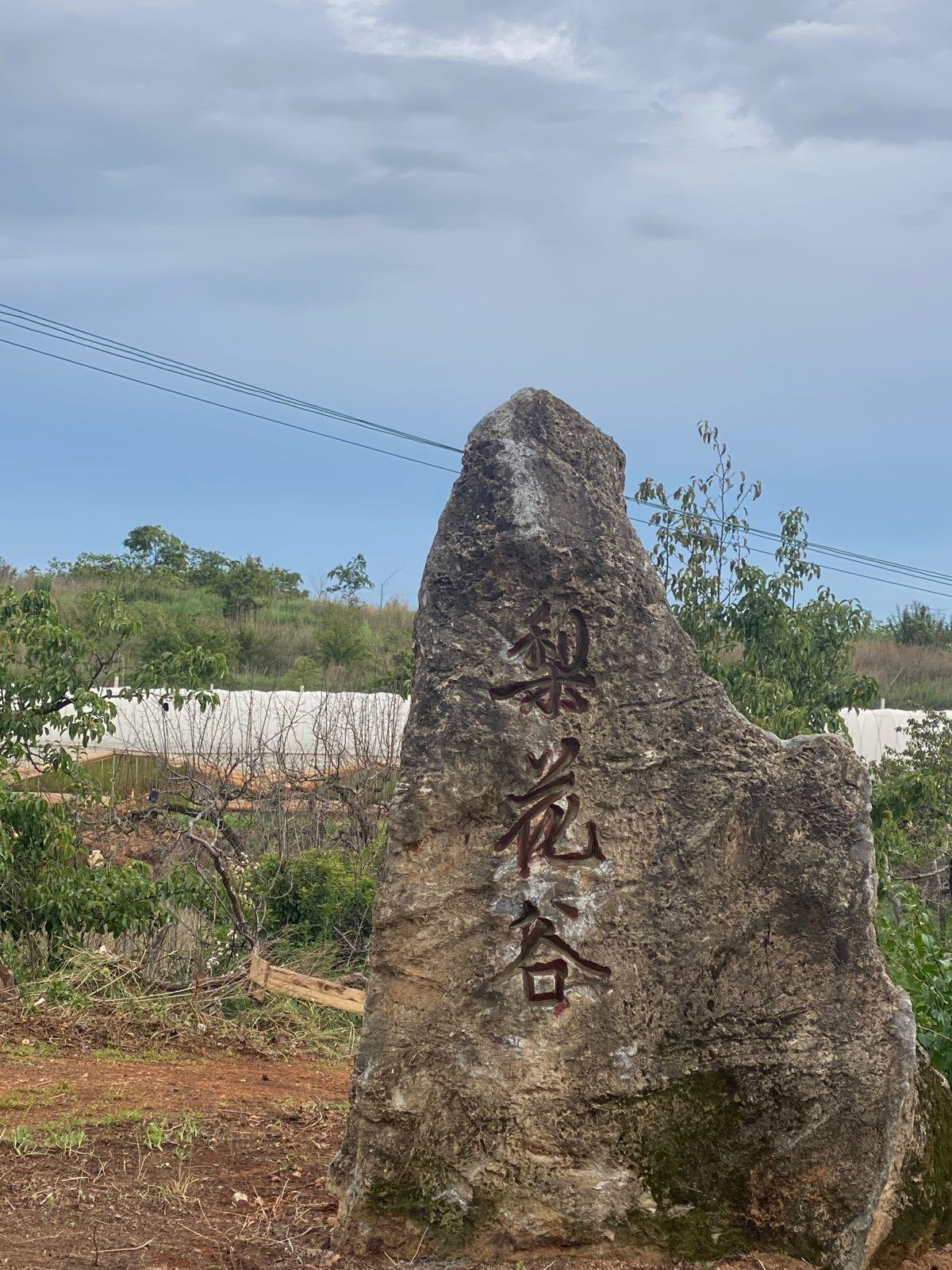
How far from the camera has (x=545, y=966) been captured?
3.73m

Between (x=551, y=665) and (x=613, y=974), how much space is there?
2.99 feet

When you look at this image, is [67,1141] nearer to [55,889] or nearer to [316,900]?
[55,889]

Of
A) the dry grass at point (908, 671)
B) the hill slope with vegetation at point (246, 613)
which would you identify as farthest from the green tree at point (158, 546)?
the dry grass at point (908, 671)

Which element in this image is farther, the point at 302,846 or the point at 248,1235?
the point at 302,846

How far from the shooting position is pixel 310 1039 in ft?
23.6

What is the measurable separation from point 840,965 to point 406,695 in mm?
9213

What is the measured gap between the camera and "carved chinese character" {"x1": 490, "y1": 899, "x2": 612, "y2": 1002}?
3.73m

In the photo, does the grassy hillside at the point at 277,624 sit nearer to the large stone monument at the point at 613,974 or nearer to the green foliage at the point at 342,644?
the green foliage at the point at 342,644

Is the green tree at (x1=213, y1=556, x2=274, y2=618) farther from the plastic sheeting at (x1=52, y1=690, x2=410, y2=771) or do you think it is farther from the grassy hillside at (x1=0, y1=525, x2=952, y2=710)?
the plastic sheeting at (x1=52, y1=690, x2=410, y2=771)

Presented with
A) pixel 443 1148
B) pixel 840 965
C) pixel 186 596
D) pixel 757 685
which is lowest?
pixel 443 1148

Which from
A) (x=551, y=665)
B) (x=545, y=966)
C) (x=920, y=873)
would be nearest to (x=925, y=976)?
(x=545, y=966)

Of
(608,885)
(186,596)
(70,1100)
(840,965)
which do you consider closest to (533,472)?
(608,885)

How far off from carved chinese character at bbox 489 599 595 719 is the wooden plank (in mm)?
4115

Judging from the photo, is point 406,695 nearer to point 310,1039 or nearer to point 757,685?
point 757,685
